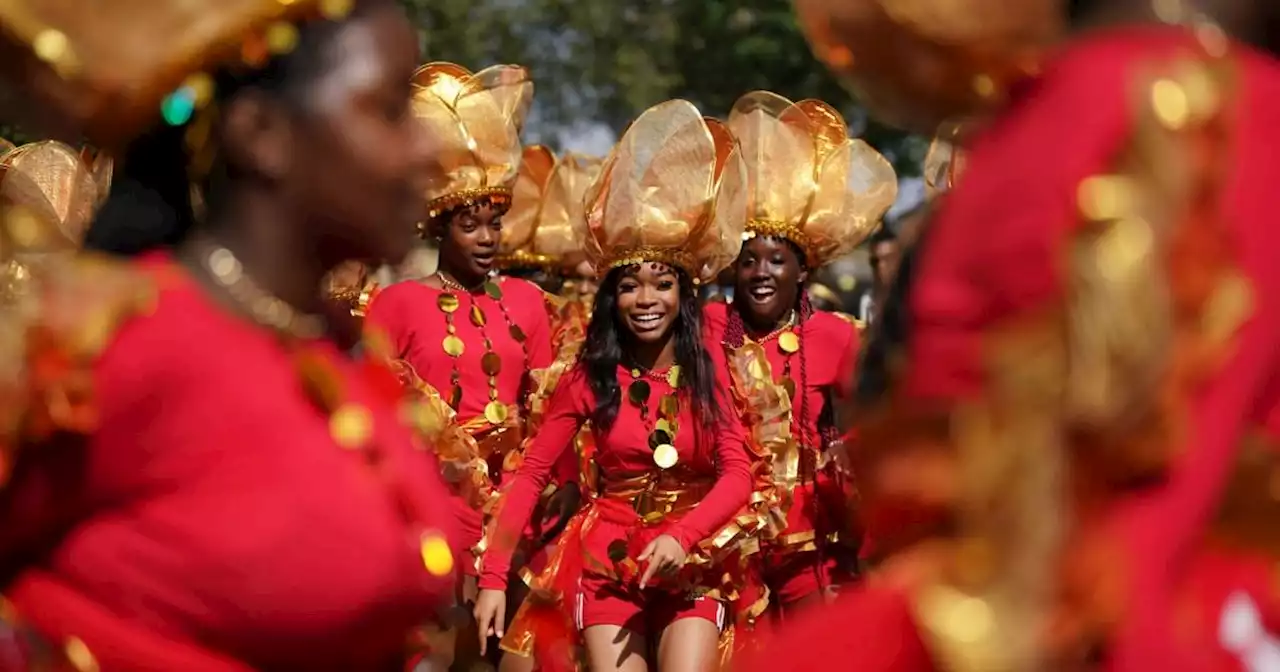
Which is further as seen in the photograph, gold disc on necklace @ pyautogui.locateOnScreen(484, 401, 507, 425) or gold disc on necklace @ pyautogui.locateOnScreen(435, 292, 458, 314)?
gold disc on necklace @ pyautogui.locateOnScreen(435, 292, 458, 314)

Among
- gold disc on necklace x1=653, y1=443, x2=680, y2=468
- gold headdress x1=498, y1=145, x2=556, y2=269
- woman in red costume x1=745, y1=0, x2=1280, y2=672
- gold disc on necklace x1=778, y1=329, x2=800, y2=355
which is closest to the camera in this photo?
woman in red costume x1=745, y1=0, x2=1280, y2=672

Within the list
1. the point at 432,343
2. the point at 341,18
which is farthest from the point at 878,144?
the point at 341,18

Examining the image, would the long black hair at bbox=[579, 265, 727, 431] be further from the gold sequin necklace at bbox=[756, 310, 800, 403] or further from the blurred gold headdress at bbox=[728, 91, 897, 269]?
the blurred gold headdress at bbox=[728, 91, 897, 269]

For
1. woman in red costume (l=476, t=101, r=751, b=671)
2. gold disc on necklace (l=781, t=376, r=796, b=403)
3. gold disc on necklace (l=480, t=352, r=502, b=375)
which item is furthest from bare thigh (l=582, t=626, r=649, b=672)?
gold disc on necklace (l=480, t=352, r=502, b=375)

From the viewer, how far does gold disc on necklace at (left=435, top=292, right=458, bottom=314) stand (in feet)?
26.5

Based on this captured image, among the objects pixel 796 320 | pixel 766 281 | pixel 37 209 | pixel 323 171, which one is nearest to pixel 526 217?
pixel 766 281

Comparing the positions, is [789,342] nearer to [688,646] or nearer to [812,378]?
[812,378]

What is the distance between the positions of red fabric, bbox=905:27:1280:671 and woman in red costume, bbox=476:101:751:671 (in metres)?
4.47

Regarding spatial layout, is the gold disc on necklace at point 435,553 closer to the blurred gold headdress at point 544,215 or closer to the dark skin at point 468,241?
the dark skin at point 468,241

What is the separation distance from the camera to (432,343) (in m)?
7.96

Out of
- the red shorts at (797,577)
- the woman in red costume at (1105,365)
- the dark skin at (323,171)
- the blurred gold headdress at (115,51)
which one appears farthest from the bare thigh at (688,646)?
the woman in red costume at (1105,365)

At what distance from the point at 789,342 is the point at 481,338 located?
1.31 meters

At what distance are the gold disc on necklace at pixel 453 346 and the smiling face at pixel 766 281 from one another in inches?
47.1

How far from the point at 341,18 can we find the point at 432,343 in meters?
5.25
